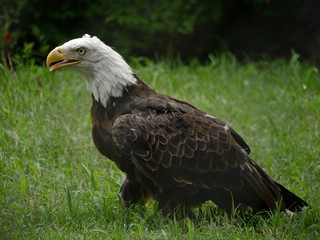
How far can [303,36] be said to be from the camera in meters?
10.2

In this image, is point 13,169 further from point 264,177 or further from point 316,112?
point 316,112

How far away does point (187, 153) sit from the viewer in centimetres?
534

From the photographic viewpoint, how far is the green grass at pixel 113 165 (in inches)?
201

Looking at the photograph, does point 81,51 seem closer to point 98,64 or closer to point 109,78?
point 98,64

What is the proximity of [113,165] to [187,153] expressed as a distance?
51.8 inches

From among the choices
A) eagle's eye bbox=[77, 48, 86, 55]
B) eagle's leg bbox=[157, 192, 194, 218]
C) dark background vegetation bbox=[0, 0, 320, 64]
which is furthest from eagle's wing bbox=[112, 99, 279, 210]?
dark background vegetation bbox=[0, 0, 320, 64]

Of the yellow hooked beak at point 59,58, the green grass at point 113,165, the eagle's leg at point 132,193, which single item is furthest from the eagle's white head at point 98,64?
the green grass at point 113,165

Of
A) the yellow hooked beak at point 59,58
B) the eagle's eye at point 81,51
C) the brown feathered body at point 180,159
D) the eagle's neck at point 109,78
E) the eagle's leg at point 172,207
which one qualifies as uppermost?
the eagle's eye at point 81,51

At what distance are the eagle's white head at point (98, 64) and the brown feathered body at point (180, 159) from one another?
181 mm

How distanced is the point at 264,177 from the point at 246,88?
3.25 meters

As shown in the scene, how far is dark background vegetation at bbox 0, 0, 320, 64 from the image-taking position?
31.0 ft

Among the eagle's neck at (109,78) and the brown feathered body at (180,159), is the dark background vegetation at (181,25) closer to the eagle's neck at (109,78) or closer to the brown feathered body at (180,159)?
the eagle's neck at (109,78)

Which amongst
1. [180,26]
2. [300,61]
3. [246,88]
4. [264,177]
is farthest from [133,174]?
[300,61]

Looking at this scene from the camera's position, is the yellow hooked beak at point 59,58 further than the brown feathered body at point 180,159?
Yes
